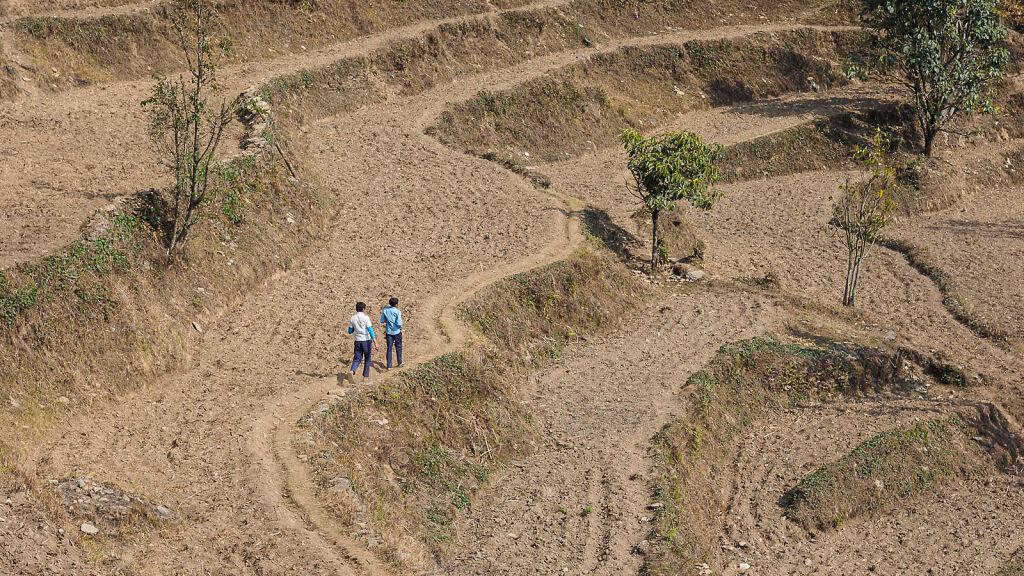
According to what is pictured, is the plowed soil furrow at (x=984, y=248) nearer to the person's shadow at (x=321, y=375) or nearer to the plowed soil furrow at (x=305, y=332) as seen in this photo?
the plowed soil furrow at (x=305, y=332)

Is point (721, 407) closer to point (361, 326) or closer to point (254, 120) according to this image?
point (361, 326)

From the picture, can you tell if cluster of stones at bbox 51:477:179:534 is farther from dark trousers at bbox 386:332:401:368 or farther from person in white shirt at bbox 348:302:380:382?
dark trousers at bbox 386:332:401:368

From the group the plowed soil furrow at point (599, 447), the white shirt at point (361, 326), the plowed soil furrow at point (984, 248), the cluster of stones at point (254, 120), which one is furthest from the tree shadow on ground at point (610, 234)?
the white shirt at point (361, 326)

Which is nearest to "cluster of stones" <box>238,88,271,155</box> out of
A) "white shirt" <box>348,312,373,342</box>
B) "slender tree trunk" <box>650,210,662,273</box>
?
"white shirt" <box>348,312,373,342</box>

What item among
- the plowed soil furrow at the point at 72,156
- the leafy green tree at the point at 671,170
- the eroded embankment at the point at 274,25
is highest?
the eroded embankment at the point at 274,25

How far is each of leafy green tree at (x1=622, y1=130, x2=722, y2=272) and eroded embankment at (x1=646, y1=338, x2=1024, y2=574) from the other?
19.1 ft

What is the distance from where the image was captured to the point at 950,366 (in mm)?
24672

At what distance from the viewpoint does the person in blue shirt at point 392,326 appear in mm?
17703

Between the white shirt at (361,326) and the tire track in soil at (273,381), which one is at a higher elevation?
the white shirt at (361,326)

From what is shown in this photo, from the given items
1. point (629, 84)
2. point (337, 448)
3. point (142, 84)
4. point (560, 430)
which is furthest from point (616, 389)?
point (629, 84)

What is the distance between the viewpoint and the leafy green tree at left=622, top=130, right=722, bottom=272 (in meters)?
27.3

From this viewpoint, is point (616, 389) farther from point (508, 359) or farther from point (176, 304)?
point (176, 304)

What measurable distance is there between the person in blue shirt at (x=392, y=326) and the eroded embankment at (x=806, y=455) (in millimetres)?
6312

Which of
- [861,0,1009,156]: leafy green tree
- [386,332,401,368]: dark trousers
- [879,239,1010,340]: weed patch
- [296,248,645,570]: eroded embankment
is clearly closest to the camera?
[296,248,645,570]: eroded embankment
